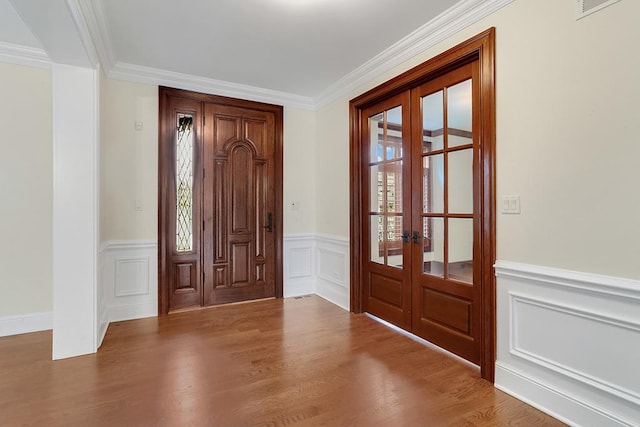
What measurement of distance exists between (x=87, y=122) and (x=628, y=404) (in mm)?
3975

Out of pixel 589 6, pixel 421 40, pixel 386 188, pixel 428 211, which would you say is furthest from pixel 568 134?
pixel 386 188

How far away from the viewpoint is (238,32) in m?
2.70

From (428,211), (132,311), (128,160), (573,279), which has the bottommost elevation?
(132,311)

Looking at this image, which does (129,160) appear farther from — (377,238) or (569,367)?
(569,367)

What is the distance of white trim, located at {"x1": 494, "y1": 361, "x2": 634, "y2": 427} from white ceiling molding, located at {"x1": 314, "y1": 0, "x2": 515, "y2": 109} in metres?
2.44

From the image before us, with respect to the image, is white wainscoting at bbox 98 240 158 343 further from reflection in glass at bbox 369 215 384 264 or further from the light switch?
the light switch

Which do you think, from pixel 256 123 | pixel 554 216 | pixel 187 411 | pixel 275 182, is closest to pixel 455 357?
pixel 554 216

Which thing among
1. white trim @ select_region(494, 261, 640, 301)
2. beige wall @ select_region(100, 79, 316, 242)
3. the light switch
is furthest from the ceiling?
white trim @ select_region(494, 261, 640, 301)

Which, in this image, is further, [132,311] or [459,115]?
[132,311]

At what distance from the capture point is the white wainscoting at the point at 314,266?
13.1ft

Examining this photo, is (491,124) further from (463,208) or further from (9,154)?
(9,154)

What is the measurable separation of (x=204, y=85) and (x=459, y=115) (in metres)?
2.86

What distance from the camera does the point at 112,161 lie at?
11.0 ft

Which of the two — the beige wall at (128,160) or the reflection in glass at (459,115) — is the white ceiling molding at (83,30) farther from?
the reflection in glass at (459,115)
